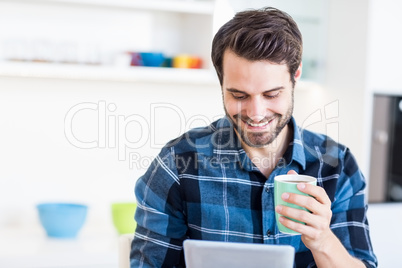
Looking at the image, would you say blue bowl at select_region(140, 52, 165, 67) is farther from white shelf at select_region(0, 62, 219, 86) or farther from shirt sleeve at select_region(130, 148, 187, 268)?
shirt sleeve at select_region(130, 148, 187, 268)

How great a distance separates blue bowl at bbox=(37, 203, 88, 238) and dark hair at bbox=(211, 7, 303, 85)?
109cm

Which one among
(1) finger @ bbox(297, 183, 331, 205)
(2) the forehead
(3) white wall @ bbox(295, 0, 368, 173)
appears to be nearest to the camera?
(1) finger @ bbox(297, 183, 331, 205)

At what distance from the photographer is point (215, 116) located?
287cm

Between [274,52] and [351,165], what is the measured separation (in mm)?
398

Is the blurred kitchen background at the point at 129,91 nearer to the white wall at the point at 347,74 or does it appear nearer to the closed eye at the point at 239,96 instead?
the white wall at the point at 347,74

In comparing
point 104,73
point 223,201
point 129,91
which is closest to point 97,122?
point 129,91

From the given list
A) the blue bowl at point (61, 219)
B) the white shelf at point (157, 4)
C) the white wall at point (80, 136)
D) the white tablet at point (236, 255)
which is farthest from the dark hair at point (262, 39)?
the white wall at point (80, 136)

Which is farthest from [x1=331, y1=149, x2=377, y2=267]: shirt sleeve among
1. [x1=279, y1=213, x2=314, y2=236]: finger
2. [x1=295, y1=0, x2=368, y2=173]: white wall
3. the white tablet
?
[x1=295, y1=0, x2=368, y2=173]: white wall

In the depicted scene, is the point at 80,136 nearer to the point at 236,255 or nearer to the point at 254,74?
the point at 254,74

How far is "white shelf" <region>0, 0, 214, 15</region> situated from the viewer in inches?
92.7

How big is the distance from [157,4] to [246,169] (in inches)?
45.9

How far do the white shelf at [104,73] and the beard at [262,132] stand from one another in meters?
1.03

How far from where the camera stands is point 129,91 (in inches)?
106

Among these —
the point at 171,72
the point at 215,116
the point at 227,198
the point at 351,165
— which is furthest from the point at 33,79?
the point at 351,165
